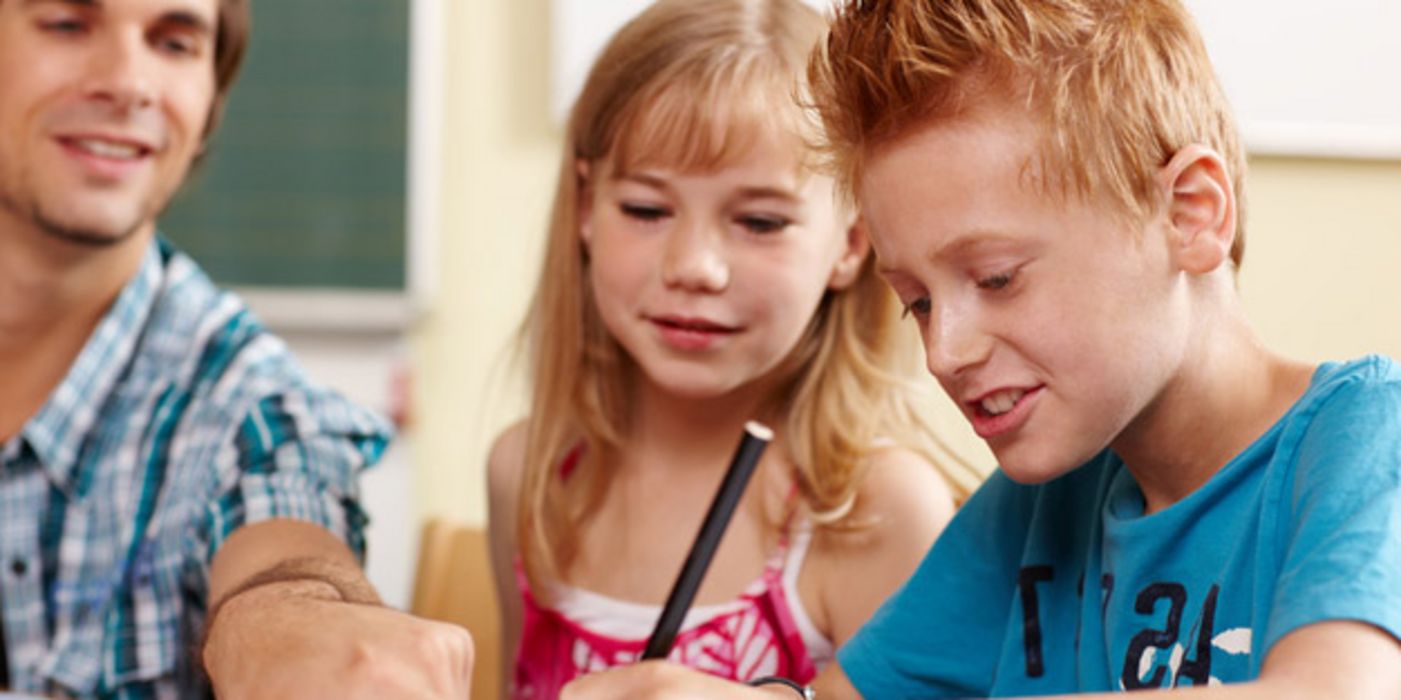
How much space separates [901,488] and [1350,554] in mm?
576

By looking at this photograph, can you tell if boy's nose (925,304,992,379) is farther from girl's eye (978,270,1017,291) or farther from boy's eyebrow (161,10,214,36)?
boy's eyebrow (161,10,214,36)

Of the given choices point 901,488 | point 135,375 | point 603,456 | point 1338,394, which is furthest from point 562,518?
point 1338,394

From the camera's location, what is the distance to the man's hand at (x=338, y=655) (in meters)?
0.79

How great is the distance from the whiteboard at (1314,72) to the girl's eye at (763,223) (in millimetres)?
181

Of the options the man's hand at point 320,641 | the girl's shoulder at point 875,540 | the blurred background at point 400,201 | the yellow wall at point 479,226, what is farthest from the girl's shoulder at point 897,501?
the blurred background at point 400,201

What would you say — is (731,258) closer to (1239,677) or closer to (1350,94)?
(1239,677)

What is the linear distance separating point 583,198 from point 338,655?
544 mm

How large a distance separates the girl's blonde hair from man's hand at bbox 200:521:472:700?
0.77 ft

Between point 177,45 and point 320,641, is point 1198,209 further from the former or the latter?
point 177,45

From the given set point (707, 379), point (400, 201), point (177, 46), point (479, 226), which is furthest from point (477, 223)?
point (707, 379)

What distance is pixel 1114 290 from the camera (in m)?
0.74

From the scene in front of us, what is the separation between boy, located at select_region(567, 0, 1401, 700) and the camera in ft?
2.43

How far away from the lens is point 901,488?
120 cm

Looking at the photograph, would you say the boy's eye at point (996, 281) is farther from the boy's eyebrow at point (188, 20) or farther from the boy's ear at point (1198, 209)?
the boy's eyebrow at point (188, 20)
